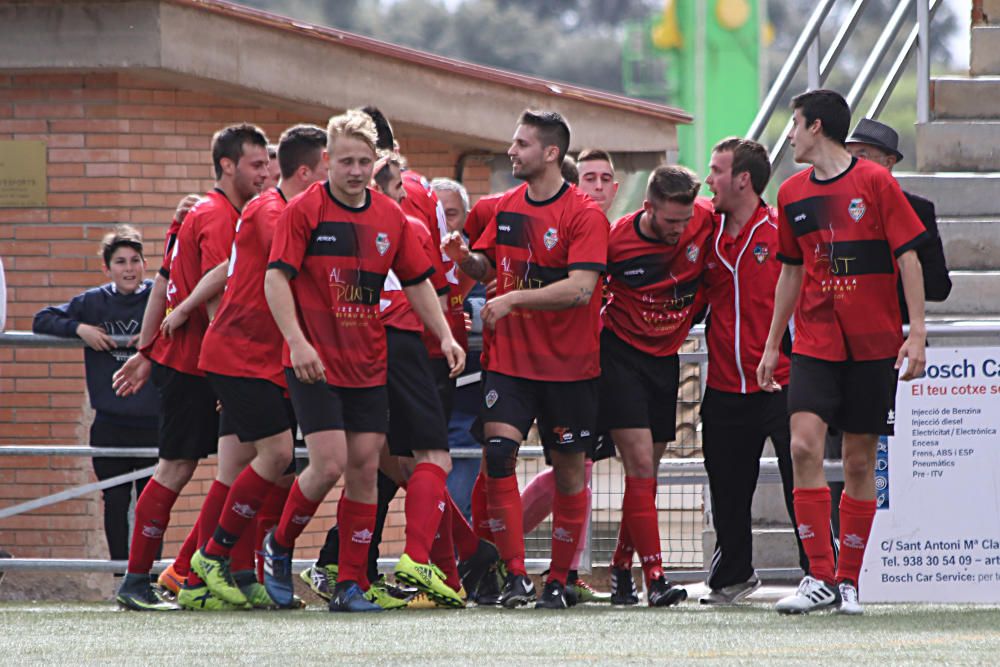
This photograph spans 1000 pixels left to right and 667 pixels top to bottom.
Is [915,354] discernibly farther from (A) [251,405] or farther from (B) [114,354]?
(B) [114,354]

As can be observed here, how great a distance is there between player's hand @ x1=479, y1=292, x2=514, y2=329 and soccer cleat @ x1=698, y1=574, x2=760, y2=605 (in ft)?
5.64

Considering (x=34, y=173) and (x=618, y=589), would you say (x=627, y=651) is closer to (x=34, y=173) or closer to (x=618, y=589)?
(x=618, y=589)

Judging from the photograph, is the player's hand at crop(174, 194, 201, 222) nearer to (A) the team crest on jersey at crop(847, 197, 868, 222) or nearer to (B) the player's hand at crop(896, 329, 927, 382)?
(A) the team crest on jersey at crop(847, 197, 868, 222)

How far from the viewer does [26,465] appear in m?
11.8

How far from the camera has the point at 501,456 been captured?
855 centimetres

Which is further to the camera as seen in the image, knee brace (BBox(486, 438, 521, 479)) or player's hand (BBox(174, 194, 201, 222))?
player's hand (BBox(174, 194, 201, 222))

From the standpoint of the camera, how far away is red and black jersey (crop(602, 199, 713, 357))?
882 cm

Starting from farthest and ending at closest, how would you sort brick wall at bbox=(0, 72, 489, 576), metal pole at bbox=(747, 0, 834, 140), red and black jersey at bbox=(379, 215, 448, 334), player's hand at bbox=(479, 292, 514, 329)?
1. brick wall at bbox=(0, 72, 489, 576)
2. metal pole at bbox=(747, 0, 834, 140)
3. red and black jersey at bbox=(379, 215, 448, 334)
4. player's hand at bbox=(479, 292, 514, 329)

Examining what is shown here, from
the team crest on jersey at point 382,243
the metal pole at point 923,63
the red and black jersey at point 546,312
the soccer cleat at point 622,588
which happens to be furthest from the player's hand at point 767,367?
the metal pole at point 923,63

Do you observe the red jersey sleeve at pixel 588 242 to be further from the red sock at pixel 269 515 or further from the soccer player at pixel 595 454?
the red sock at pixel 269 515

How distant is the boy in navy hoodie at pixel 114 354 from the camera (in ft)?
32.6

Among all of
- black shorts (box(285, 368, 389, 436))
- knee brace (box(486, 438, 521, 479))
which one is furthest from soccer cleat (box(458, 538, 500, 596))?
black shorts (box(285, 368, 389, 436))

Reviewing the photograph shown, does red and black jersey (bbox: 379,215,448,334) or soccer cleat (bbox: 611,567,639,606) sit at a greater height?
red and black jersey (bbox: 379,215,448,334)

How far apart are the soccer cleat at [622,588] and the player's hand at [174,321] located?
2268mm
